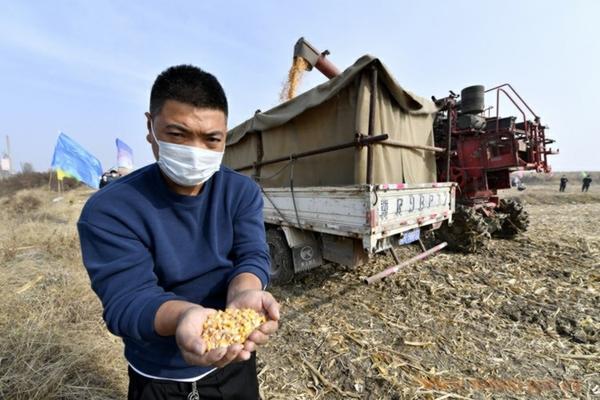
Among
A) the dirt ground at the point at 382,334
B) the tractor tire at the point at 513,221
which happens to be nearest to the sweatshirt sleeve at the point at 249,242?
the dirt ground at the point at 382,334

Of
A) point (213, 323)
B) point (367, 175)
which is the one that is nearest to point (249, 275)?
point (213, 323)

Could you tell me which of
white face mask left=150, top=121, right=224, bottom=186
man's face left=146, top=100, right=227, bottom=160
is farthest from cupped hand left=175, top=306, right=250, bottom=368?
man's face left=146, top=100, right=227, bottom=160

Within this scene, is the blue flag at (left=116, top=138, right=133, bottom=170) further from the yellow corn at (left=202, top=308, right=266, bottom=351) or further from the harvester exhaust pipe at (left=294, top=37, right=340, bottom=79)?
the yellow corn at (left=202, top=308, right=266, bottom=351)

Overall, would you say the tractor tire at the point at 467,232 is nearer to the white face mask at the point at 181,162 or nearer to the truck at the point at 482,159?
the truck at the point at 482,159

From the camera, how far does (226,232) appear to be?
4.90 ft

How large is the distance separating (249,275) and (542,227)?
457 inches

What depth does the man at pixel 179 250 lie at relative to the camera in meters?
1.11

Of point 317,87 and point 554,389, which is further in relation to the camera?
point 317,87

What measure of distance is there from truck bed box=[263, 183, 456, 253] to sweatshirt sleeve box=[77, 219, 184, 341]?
268 centimetres

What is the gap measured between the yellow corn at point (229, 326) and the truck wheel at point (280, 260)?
3755 mm

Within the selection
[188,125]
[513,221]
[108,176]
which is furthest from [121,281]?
[108,176]

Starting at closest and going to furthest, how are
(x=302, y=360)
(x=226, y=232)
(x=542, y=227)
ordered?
(x=226, y=232), (x=302, y=360), (x=542, y=227)

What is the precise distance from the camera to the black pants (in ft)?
4.46

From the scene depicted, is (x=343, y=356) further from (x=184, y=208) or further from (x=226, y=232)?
(x=184, y=208)
